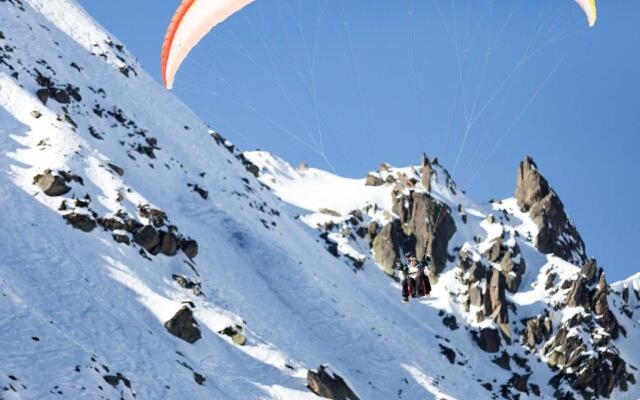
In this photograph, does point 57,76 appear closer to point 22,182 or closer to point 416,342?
point 22,182

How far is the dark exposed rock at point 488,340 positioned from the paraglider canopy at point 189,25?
203ft

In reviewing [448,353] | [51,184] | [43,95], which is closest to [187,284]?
[51,184]

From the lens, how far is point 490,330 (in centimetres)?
7681

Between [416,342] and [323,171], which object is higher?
[323,171]

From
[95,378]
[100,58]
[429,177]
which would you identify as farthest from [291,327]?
[429,177]

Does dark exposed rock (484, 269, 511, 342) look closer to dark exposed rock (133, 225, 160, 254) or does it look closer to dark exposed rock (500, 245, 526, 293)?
dark exposed rock (500, 245, 526, 293)

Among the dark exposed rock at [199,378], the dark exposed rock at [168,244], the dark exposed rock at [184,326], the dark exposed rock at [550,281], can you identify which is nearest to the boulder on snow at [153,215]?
the dark exposed rock at [168,244]

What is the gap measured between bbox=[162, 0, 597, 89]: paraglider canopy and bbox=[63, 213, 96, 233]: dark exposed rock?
23.2m

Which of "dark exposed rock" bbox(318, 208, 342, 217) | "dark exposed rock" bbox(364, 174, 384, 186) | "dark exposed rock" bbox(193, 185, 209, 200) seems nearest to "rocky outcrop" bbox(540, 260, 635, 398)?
"dark exposed rock" bbox(318, 208, 342, 217)

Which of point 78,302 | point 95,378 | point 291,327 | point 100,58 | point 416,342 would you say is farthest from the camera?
point 100,58

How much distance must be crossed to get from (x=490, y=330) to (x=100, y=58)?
141 ft

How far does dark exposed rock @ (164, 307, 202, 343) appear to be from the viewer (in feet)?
119

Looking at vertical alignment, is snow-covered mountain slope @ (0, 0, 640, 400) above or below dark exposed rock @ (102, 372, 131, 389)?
above

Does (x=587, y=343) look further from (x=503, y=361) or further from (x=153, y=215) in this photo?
(x=153, y=215)
